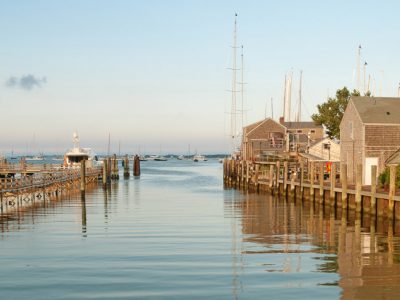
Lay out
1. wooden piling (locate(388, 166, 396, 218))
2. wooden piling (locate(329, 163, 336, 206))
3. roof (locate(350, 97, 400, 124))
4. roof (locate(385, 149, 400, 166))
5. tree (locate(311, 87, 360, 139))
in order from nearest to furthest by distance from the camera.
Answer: wooden piling (locate(388, 166, 396, 218)) → wooden piling (locate(329, 163, 336, 206)) → roof (locate(385, 149, 400, 166)) → roof (locate(350, 97, 400, 124)) → tree (locate(311, 87, 360, 139))

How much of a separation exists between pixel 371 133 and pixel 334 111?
110ft

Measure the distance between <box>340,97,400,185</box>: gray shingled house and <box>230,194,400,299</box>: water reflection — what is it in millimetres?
6507

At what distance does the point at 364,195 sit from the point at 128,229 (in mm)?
14385

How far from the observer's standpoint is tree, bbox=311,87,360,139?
247 ft

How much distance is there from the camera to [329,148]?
67.9m

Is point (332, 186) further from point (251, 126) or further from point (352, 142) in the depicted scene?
point (251, 126)

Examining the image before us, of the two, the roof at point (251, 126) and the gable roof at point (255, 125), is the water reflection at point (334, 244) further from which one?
the roof at point (251, 126)

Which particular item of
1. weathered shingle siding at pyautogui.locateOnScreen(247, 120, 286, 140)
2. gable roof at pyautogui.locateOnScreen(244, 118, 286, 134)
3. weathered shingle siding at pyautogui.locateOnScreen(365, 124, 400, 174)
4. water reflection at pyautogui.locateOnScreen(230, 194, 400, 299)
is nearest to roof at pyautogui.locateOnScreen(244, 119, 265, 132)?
gable roof at pyautogui.locateOnScreen(244, 118, 286, 134)

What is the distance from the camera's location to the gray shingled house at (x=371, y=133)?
140 ft

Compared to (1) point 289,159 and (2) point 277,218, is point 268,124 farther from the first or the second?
(2) point 277,218

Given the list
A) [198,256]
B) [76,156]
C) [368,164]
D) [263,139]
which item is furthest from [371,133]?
[76,156]

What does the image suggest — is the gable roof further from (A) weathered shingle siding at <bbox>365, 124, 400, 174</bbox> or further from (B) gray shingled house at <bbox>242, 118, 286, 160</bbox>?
(A) weathered shingle siding at <bbox>365, 124, 400, 174</bbox>

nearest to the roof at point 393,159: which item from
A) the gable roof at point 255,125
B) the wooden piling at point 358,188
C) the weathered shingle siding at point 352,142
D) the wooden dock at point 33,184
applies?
the weathered shingle siding at point 352,142

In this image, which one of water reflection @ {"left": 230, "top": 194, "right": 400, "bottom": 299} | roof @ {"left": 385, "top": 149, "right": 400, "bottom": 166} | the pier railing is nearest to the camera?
water reflection @ {"left": 230, "top": 194, "right": 400, "bottom": 299}
